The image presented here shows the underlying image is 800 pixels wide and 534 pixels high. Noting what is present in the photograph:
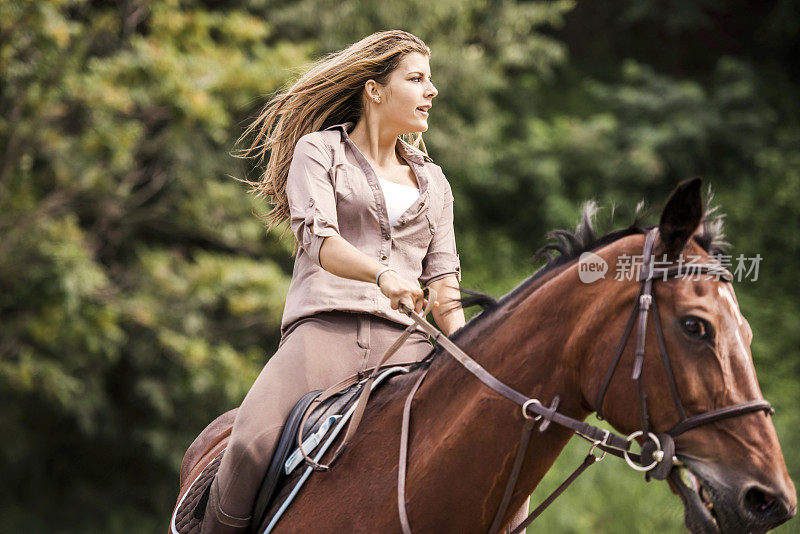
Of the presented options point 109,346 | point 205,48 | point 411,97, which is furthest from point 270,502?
point 205,48

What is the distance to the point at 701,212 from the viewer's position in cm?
226

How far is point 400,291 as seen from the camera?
2609mm

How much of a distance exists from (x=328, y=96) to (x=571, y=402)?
1644mm

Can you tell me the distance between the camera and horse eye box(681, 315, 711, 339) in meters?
2.18

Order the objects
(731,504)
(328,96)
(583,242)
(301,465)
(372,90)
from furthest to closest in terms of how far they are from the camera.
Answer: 1. (328,96)
2. (372,90)
3. (301,465)
4. (583,242)
5. (731,504)

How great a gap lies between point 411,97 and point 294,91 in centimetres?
61

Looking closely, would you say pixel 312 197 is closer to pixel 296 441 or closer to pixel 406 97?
pixel 406 97

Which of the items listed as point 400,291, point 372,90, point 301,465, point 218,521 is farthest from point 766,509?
point 372,90

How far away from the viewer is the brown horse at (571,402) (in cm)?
214

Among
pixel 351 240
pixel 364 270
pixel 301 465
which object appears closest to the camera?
pixel 364 270

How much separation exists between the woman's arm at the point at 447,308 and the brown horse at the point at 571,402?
0.48 meters

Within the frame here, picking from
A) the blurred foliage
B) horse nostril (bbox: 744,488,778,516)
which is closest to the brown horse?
horse nostril (bbox: 744,488,778,516)

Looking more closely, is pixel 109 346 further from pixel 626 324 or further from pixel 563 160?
pixel 626 324

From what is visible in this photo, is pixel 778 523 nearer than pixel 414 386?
Yes
